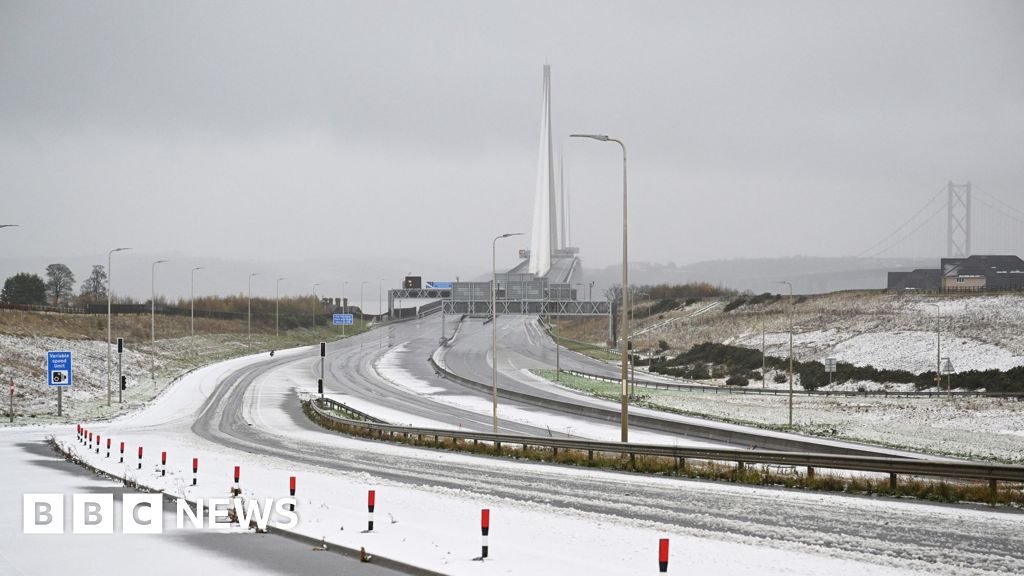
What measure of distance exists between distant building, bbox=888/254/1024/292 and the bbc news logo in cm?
13366

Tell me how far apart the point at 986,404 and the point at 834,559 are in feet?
192

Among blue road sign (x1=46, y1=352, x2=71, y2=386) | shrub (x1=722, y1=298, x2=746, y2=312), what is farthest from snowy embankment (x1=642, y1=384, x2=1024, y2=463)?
shrub (x1=722, y1=298, x2=746, y2=312)

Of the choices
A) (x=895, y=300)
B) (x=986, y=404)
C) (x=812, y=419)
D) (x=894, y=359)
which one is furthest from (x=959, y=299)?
(x=812, y=419)

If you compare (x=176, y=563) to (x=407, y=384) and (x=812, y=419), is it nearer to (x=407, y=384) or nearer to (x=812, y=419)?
(x=812, y=419)

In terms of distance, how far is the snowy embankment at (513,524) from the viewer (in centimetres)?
1559

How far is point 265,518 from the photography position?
19984 mm

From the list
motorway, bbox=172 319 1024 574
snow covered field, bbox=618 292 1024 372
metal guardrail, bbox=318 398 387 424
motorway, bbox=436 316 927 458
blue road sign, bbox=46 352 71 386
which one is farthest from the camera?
snow covered field, bbox=618 292 1024 372

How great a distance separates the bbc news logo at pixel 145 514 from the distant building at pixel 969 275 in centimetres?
13366

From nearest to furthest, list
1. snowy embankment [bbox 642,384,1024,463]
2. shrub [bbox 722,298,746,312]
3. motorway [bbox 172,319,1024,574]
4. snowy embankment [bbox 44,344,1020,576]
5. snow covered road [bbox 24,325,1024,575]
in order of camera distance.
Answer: snowy embankment [bbox 44,344,1020,576]
snow covered road [bbox 24,325,1024,575]
motorway [bbox 172,319,1024,574]
snowy embankment [bbox 642,384,1024,463]
shrub [bbox 722,298,746,312]

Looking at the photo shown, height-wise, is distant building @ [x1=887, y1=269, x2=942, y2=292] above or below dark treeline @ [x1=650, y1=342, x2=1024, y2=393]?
above

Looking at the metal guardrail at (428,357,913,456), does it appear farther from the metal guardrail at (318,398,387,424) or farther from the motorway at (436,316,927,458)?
the metal guardrail at (318,398,387,424)

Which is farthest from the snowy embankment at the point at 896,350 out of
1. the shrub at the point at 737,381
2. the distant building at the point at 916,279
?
the distant building at the point at 916,279

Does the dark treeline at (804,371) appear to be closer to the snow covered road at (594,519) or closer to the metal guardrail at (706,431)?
the metal guardrail at (706,431)

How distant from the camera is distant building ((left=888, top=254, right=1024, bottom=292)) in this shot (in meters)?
141
